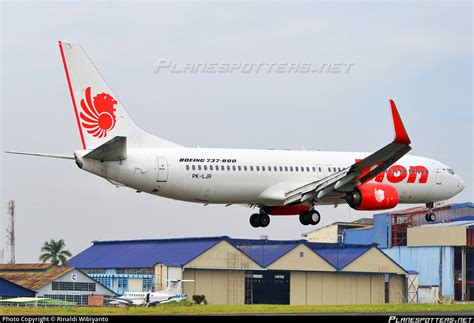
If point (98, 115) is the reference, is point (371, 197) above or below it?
below

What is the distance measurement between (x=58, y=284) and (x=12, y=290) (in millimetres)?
6011

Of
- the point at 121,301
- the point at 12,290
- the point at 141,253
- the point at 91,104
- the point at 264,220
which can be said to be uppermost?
the point at 91,104

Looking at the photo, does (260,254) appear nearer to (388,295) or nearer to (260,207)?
(388,295)

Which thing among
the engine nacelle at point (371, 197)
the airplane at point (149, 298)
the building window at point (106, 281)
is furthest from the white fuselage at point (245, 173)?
the building window at point (106, 281)

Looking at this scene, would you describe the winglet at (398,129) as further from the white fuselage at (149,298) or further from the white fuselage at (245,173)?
the white fuselage at (149,298)

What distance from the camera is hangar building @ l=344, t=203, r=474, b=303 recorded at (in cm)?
10881

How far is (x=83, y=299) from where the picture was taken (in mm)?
96500

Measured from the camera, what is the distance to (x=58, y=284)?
3782 inches

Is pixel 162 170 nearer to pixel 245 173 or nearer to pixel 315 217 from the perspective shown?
pixel 245 173

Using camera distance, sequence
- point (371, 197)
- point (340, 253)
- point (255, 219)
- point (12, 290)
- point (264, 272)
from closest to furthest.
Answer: point (371, 197) < point (255, 219) < point (12, 290) < point (264, 272) < point (340, 253)

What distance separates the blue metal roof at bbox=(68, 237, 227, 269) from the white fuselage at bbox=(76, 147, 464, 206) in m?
37.2

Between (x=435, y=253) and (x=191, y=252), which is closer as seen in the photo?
(x=191, y=252)

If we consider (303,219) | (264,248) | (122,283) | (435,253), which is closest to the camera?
(303,219)

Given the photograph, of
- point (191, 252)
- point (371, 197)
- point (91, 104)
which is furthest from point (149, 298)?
point (91, 104)
